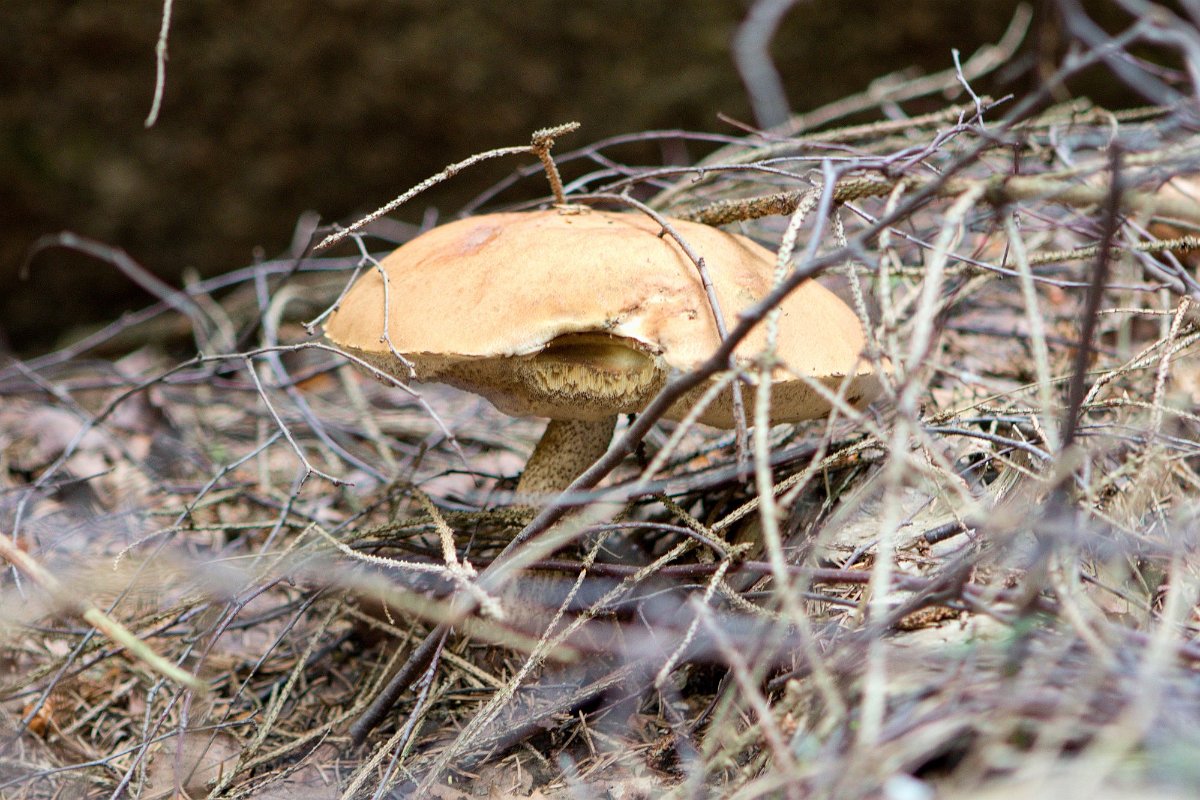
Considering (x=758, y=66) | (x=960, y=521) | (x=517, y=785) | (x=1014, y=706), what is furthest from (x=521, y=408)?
(x=758, y=66)

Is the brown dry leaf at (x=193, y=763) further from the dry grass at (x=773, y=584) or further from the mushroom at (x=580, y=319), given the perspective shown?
the mushroom at (x=580, y=319)

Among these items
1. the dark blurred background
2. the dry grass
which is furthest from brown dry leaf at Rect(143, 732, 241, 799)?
the dark blurred background

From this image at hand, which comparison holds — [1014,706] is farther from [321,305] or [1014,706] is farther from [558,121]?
[321,305]

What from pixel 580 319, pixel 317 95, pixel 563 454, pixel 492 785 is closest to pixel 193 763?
pixel 492 785

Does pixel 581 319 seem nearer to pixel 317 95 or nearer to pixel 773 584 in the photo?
pixel 773 584

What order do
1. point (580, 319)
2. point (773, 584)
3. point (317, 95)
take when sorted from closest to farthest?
point (580, 319)
point (773, 584)
point (317, 95)

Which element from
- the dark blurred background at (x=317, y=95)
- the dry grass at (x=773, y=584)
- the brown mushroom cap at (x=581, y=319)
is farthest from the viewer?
the dark blurred background at (x=317, y=95)

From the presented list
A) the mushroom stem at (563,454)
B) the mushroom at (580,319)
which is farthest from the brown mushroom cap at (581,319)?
the mushroom stem at (563,454)
